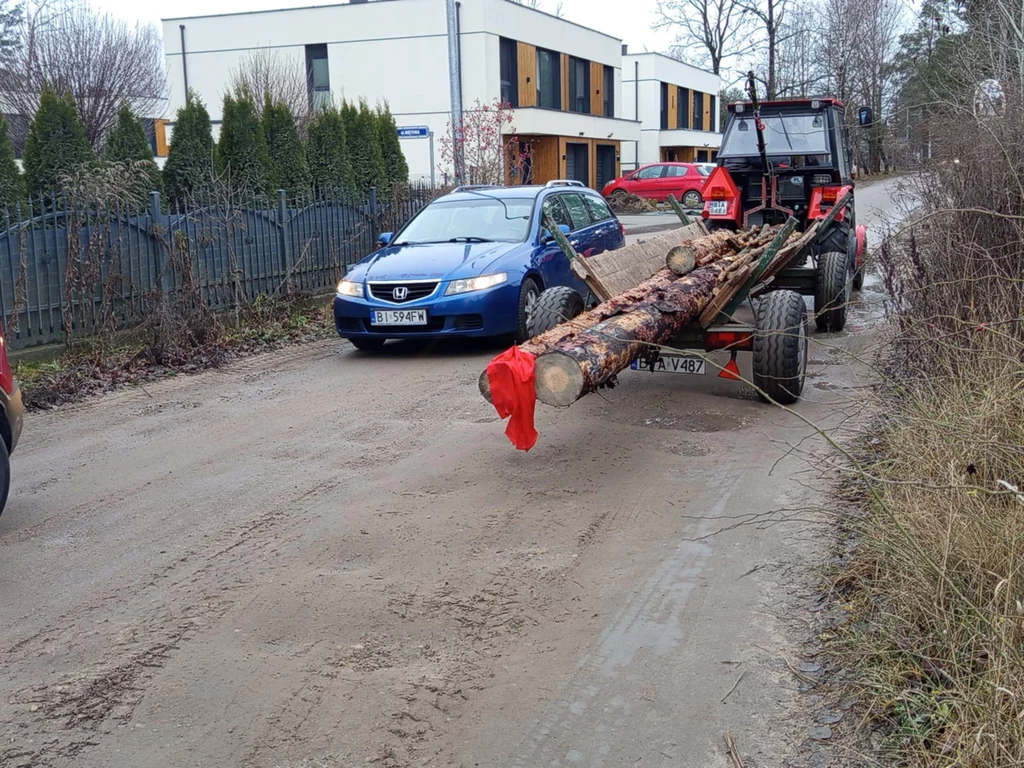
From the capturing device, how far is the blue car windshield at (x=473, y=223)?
38.0ft

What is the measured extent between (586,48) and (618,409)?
1533 inches

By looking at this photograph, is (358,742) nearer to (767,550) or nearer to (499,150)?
(767,550)

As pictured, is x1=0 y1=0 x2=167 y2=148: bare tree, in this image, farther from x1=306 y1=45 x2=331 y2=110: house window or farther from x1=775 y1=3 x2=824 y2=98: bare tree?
x1=775 y1=3 x2=824 y2=98: bare tree

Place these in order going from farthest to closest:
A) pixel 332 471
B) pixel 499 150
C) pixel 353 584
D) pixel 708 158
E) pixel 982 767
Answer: pixel 708 158 < pixel 499 150 < pixel 332 471 < pixel 353 584 < pixel 982 767

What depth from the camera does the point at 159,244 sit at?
1174cm

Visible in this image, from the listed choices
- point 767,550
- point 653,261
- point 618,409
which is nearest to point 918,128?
point 653,261

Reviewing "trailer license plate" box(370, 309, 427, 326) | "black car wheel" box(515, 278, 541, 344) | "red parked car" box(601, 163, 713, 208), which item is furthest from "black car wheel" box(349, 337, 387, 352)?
"red parked car" box(601, 163, 713, 208)

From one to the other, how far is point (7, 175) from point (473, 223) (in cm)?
529

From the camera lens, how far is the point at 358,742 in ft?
11.7

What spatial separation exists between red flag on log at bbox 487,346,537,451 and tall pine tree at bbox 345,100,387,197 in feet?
44.2

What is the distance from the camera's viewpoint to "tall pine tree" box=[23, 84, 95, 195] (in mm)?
13633

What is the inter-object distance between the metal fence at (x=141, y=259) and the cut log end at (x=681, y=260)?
579 cm

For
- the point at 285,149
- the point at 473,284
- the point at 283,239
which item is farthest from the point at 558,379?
the point at 285,149

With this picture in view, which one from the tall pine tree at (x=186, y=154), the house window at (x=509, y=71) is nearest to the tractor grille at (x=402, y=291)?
the tall pine tree at (x=186, y=154)
